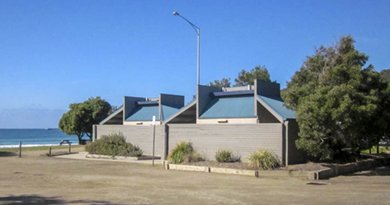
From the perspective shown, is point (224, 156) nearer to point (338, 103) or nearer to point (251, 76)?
point (338, 103)

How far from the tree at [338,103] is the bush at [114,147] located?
1313 centimetres

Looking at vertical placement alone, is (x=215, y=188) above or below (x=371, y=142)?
below

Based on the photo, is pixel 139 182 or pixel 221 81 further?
pixel 221 81

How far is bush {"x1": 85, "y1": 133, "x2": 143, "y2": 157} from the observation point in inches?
1321

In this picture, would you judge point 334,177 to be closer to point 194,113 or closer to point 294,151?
point 294,151

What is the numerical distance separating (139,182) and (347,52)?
1355 centimetres

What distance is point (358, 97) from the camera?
71.5 feet

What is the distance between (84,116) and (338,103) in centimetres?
3834

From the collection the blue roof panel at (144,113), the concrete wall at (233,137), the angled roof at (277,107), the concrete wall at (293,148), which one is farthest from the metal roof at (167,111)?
the concrete wall at (293,148)

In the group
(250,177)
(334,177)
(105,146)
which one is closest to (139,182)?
(250,177)

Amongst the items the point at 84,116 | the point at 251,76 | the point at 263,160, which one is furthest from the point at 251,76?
the point at 263,160

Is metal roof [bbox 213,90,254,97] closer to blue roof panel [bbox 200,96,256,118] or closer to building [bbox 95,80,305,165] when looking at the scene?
building [bbox 95,80,305,165]

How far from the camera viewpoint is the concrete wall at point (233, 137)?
1027 inches

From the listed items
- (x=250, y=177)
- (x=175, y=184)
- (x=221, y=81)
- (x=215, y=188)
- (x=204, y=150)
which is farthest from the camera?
(x=221, y=81)
